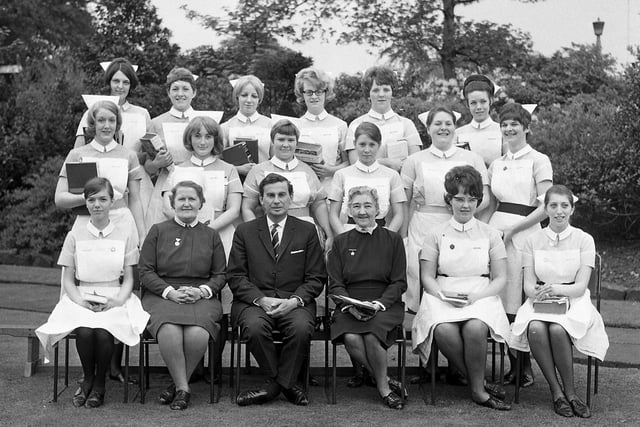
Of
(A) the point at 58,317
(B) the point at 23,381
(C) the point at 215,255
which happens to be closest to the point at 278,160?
(C) the point at 215,255

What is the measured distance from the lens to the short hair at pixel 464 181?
17.8 feet

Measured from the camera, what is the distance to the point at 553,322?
5.18 metres

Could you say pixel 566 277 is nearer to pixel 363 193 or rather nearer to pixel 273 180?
pixel 363 193

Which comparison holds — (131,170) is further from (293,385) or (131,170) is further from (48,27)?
(48,27)

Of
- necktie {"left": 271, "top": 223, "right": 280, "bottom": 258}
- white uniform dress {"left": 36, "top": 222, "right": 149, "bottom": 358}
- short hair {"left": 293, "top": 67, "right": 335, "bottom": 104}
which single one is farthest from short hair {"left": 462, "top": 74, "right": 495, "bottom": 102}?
white uniform dress {"left": 36, "top": 222, "right": 149, "bottom": 358}

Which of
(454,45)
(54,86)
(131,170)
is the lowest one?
(131,170)

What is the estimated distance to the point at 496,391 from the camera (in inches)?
211

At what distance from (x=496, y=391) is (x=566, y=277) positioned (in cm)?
82

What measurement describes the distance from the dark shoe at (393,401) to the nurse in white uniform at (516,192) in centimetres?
104

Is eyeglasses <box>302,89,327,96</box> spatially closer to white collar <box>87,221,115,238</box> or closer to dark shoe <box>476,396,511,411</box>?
white collar <box>87,221,115,238</box>

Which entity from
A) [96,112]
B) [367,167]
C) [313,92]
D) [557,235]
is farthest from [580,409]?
[96,112]

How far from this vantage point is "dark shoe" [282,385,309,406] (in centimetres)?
529

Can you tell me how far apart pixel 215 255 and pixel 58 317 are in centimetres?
102

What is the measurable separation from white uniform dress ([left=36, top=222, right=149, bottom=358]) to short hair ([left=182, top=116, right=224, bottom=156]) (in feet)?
2.57
